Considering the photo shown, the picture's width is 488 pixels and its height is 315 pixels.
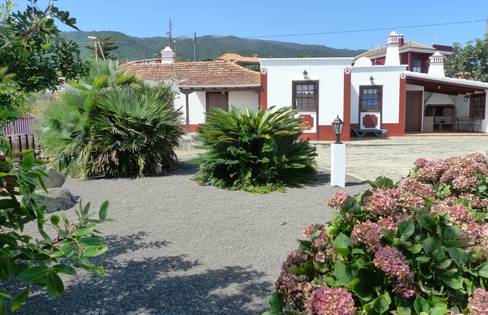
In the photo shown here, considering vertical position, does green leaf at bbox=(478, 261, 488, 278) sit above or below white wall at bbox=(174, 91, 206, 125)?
below

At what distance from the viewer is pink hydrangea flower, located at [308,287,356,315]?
157 cm

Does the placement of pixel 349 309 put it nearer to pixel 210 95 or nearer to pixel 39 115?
pixel 39 115

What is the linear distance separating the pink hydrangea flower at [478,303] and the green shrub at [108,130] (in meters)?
8.23

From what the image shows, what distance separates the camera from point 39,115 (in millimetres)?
10258

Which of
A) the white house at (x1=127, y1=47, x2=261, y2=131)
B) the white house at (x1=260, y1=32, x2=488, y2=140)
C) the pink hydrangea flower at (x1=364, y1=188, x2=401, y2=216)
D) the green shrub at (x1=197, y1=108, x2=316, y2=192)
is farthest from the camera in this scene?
the white house at (x1=127, y1=47, x2=261, y2=131)

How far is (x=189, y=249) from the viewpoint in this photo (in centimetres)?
455

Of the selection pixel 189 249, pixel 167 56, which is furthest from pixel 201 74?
pixel 189 249

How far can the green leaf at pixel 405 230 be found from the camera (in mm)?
1714

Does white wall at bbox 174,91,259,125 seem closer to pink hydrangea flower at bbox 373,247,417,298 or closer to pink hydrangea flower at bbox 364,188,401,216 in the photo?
pink hydrangea flower at bbox 364,188,401,216

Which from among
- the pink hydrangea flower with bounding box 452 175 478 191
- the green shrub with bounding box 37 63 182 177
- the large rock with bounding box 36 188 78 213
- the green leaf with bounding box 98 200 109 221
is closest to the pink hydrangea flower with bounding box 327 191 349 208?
the pink hydrangea flower with bounding box 452 175 478 191

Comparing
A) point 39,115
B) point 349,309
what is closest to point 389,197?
point 349,309

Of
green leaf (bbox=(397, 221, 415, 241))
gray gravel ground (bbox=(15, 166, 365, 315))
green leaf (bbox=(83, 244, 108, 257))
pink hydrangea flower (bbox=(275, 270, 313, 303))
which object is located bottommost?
gray gravel ground (bbox=(15, 166, 365, 315))

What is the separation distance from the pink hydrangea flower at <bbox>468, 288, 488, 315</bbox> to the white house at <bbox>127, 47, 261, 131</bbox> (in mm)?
18838

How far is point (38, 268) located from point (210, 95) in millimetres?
20642
